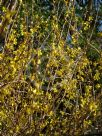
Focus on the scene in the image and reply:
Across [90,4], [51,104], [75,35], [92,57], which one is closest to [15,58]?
[51,104]

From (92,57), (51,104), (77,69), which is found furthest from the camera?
(92,57)

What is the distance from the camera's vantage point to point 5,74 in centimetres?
474

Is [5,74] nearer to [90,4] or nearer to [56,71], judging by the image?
[56,71]

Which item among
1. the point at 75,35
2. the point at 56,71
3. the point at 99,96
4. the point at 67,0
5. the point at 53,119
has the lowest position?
the point at 53,119

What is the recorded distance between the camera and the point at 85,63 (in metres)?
5.41

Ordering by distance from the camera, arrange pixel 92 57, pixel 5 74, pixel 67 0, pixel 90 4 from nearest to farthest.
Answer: pixel 5 74, pixel 67 0, pixel 92 57, pixel 90 4

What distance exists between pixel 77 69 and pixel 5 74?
45.9 inches

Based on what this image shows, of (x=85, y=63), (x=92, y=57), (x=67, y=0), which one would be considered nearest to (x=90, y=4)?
(x=92, y=57)

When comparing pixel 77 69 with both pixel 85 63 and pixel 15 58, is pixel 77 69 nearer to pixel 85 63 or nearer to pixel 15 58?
pixel 85 63

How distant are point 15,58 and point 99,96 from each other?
1.20 metres

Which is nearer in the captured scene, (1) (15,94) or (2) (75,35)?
(1) (15,94)

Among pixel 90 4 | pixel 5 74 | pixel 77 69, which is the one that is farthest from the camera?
pixel 90 4

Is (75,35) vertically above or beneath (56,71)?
above

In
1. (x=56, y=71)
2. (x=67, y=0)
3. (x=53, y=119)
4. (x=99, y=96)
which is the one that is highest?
(x=67, y=0)
